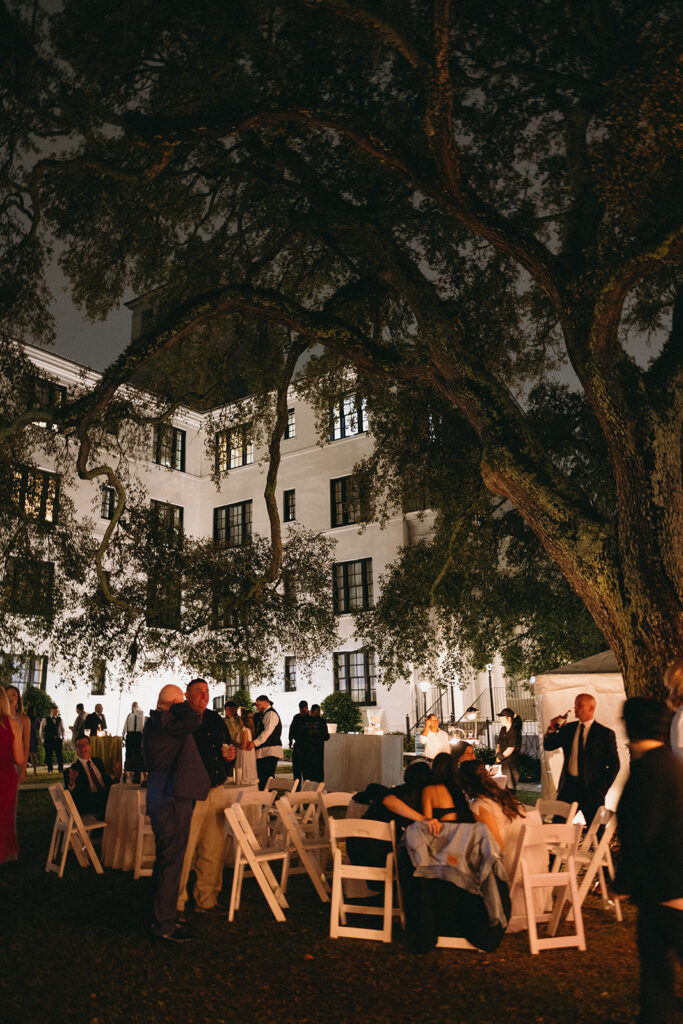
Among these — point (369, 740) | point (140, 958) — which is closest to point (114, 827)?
point (140, 958)

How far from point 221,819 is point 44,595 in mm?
10158

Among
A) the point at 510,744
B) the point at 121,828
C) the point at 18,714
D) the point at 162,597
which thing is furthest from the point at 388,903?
the point at 162,597

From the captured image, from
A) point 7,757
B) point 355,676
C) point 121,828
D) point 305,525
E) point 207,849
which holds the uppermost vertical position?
point 305,525

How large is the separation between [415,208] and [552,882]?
9491mm

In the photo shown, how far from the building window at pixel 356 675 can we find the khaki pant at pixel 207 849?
2309 cm

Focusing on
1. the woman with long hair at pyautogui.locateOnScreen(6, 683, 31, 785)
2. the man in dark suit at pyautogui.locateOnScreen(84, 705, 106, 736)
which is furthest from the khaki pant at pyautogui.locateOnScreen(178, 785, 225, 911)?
the man in dark suit at pyautogui.locateOnScreen(84, 705, 106, 736)

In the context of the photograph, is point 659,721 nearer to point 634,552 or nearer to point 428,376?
point 634,552

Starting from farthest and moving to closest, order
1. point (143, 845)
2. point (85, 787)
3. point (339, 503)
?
point (339, 503) → point (85, 787) → point (143, 845)

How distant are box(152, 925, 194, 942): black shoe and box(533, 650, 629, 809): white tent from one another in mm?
7811

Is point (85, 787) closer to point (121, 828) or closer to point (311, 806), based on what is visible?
point (121, 828)

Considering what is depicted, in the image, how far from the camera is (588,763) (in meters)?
8.18

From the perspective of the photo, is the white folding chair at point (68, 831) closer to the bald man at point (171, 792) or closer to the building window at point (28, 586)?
the bald man at point (171, 792)

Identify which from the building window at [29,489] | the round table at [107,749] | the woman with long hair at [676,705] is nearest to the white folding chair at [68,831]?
the building window at [29,489]

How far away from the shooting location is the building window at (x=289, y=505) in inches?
1384
